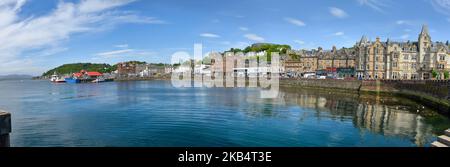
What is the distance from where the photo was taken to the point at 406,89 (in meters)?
49.9

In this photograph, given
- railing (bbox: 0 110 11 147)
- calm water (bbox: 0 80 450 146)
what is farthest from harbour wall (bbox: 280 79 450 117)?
railing (bbox: 0 110 11 147)

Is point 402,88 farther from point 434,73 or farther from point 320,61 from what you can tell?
point 320,61

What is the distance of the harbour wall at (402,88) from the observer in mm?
35812

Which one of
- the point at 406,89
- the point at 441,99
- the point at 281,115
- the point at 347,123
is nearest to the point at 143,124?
the point at 281,115

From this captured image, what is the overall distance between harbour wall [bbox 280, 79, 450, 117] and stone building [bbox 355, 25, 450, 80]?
14442 millimetres

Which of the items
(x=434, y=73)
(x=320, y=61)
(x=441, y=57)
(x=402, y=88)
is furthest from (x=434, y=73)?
(x=320, y=61)

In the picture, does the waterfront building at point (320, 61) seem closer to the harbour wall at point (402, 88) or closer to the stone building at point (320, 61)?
the stone building at point (320, 61)

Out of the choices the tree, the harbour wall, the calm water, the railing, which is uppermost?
the tree

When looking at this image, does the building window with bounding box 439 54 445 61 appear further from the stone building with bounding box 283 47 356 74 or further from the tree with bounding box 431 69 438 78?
the stone building with bounding box 283 47 356 74

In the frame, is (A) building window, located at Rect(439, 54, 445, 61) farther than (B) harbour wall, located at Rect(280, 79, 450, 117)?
Yes

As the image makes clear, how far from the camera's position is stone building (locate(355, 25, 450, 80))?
73.1m

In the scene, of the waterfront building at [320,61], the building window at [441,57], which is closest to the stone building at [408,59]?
the building window at [441,57]
